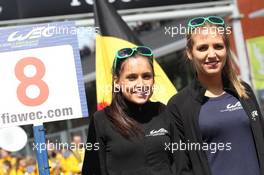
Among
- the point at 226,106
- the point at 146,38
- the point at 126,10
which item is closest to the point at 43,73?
the point at 226,106

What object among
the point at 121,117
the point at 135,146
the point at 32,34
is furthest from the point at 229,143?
the point at 32,34

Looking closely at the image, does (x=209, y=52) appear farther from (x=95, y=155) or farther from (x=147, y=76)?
(x=95, y=155)

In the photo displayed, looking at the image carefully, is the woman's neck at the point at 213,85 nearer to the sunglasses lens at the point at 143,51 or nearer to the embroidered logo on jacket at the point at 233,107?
the embroidered logo on jacket at the point at 233,107

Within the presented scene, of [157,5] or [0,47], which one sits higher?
[157,5]

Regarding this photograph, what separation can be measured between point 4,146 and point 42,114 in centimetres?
46

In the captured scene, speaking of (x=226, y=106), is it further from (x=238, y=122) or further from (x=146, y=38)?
(x=146, y=38)

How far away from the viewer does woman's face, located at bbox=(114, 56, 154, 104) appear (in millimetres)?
3104

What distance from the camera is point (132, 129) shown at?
3051 millimetres

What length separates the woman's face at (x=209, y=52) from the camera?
9.43ft

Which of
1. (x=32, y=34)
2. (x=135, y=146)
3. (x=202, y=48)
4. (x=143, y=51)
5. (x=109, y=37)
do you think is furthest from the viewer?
(x=109, y=37)

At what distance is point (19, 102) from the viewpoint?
4211 mm

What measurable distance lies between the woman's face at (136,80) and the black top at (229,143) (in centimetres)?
41

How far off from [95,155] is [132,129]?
0.92 ft

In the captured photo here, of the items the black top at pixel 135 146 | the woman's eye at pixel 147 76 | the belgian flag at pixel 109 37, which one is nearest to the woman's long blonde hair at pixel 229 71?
the woman's eye at pixel 147 76
